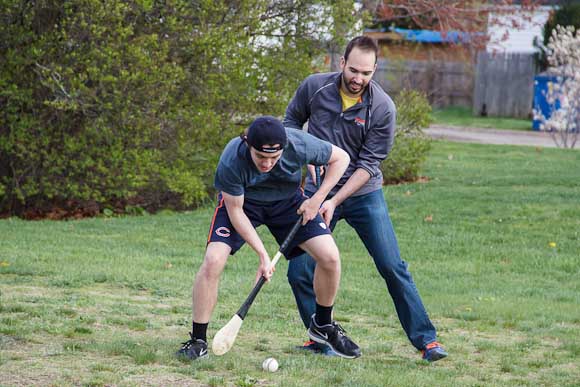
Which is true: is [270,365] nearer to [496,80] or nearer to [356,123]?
[356,123]

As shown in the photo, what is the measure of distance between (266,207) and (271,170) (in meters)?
0.30

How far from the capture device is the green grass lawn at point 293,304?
546 cm

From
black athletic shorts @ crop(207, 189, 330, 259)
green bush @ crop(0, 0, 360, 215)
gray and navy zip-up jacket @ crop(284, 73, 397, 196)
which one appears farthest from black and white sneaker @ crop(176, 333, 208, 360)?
green bush @ crop(0, 0, 360, 215)

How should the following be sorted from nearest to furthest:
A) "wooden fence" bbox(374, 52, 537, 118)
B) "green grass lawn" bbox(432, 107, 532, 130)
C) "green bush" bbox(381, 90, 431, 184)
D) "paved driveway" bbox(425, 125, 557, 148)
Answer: "green bush" bbox(381, 90, 431, 184)
"paved driveway" bbox(425, 125, 557, 148)
"green grass lawn" bbox(432, 107, 532, 130)
"wooden fence" bbox(374, 52, 537, 118)

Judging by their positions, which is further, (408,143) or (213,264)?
(408,143)

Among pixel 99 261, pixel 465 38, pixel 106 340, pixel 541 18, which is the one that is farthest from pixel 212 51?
pixel 541 18

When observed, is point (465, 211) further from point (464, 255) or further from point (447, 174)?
point (447, 174)

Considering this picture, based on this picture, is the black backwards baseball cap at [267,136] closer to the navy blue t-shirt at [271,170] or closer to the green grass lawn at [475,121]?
the navy blue t-shirt at [271,170]

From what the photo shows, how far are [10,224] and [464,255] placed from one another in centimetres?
542

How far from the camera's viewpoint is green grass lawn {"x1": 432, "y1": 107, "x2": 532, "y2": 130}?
28377 mm

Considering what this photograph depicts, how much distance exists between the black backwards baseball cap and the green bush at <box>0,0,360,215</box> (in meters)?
6.85

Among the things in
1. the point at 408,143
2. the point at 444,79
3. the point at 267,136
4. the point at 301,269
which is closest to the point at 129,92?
the point at 408,143

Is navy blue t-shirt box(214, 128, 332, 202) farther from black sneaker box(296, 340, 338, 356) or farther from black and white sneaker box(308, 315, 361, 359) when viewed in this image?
black sneaker box(296, 340, 338, 356)

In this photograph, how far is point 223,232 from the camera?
550 centimetres
